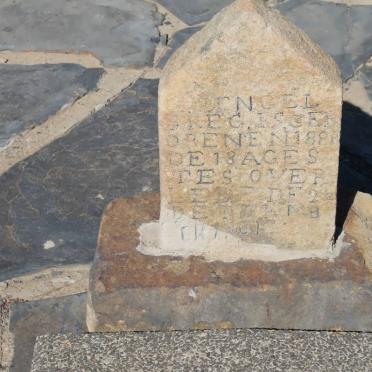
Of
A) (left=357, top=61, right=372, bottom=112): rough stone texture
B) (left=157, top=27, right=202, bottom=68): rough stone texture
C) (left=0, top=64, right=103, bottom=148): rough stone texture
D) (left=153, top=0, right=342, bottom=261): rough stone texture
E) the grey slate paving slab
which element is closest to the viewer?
(left=153, top=0, right=342, bottom=261): rough stone texture

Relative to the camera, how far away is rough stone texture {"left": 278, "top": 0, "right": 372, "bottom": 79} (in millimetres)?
3571

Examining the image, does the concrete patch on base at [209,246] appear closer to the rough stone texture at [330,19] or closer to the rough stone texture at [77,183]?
the rough stone texture at [77,183]

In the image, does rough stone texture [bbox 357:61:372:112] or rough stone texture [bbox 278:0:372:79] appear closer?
rough stone texture [bbox 357:61:372:112]

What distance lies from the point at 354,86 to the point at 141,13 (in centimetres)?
82

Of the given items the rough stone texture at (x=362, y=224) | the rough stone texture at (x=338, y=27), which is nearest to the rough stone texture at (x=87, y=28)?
the rough stone texture at (x=338, y=27)

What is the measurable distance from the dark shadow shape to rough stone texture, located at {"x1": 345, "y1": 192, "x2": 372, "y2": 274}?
365 mm

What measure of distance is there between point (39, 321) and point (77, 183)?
0.57 m

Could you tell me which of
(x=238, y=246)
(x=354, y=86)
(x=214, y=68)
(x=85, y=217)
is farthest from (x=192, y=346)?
(x=354, y=86)

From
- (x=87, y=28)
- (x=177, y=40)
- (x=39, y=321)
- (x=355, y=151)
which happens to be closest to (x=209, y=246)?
(x=39, y=321)

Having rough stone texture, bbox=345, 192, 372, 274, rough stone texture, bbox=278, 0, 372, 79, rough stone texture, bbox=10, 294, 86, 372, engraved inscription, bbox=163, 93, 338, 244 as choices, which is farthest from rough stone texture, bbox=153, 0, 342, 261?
rough stone texture, bbox=278, 0, 372, 79

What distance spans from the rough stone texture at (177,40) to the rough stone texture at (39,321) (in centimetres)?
116

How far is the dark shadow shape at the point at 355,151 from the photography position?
9.98ft

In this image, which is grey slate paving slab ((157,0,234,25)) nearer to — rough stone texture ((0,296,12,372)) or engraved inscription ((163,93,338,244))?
rough stone texture ((0,296,12,372))

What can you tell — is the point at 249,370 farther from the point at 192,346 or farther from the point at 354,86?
the point at 354,86
